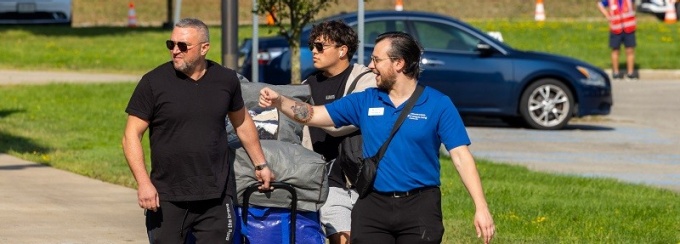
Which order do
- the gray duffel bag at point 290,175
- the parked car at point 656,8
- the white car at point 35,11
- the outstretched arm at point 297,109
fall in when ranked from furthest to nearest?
the parked car at point 656,8, the white car at point 35,11, the gray duffel bag at point 290,175, the outstretched arm at point 297,109

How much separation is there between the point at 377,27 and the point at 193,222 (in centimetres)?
1042

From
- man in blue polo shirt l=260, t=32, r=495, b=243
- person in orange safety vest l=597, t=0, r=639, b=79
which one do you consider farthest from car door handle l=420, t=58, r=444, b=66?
man in blue polo shirt l=260, t=32, r=495, b=243

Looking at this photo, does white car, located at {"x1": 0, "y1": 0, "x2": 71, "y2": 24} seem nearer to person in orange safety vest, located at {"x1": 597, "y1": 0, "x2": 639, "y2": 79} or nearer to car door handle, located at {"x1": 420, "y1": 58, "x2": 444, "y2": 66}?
person in orange safety vest, located at {"x1": 597, "y1": 0, "x2": 639, "y2": 79}

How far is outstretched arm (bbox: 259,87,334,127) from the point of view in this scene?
645 cm

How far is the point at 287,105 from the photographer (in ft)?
21.4

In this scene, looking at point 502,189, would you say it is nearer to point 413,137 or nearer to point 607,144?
point 607,144

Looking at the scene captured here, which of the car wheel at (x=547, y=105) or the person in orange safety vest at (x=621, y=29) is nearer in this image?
the car wheel at (x=547, y=105)

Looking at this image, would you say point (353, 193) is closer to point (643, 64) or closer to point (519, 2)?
point (643, 64)

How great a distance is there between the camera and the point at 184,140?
6375mm

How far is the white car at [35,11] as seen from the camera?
2972 cm

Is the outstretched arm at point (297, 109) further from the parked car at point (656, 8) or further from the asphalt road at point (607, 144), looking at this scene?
the parked car at point (656, 8)

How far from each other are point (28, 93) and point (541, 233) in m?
10.8

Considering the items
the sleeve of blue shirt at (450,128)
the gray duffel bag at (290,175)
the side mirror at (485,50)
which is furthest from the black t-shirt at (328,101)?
the side mirror at (485,50)

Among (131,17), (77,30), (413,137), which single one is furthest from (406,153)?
(131,17)
